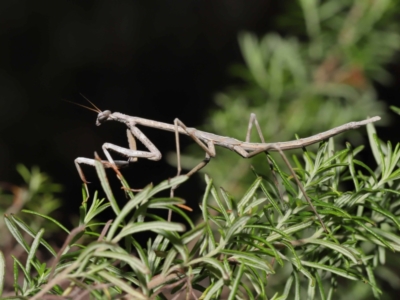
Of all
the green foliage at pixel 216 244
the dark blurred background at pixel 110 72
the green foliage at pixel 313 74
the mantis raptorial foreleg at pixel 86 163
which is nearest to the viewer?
the green foliage at pixel 216 244

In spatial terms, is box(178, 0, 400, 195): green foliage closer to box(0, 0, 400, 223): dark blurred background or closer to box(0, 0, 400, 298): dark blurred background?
box(0, 0, 400, 298): dark blurred background

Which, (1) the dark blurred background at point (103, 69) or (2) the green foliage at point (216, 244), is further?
(1) the dark blurred background at point (103, 69)

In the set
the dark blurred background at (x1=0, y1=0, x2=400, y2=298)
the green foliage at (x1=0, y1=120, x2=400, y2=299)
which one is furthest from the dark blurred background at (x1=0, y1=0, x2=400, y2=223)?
the green foliage at (x1=0, y1=120, x2=400, y2=299)

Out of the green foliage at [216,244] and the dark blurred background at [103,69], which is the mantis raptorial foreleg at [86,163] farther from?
the dark blurred background at [103,69]

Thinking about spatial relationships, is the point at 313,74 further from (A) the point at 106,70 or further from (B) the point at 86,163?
(A) the point at 106,70

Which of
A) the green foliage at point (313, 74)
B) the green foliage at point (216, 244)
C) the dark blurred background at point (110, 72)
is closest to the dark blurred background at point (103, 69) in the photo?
the dark blurred background at point (110, 72)

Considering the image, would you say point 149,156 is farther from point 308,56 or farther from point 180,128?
point 308,56

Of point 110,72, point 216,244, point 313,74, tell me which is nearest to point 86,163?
point 216,244
